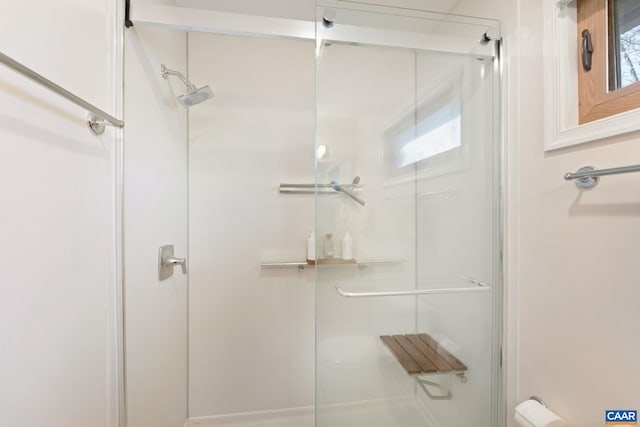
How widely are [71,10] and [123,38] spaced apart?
0.80 ft

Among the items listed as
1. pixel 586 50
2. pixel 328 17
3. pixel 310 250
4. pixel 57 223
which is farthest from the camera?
pixel 310 250

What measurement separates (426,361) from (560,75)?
4.41 feet

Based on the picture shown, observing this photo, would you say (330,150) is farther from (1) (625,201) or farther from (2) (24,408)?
(2) (24,408)

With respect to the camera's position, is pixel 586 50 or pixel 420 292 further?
pixel 420 292

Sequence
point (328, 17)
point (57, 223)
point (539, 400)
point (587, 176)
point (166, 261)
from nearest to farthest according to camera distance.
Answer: point (57, 223), point (587, 176), point (539, 400), point (328, 17), point (166, 261)

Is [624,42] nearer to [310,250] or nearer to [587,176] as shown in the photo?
[587,176]

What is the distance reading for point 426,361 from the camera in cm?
125

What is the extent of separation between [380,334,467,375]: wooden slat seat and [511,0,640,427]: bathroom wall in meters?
0.29

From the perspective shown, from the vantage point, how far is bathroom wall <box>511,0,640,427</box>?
713mm

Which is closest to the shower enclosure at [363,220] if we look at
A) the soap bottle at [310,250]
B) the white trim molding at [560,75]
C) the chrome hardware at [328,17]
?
the chrome hardware at [328,17]

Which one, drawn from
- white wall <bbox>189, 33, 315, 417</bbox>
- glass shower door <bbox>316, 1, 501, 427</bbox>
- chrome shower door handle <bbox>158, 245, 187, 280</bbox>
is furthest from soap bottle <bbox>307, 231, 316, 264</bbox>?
chrome shower door handle <bbox>158, 245, 187, 280</bbox>

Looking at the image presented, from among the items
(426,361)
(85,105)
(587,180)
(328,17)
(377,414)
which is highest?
(328,17)
